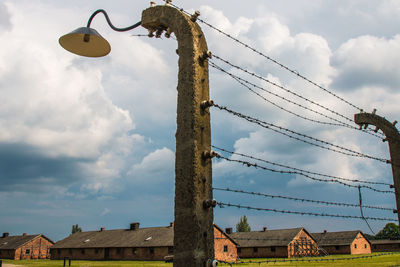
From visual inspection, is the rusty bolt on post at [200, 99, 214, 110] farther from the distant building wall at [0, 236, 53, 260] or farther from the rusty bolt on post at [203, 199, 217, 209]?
the distant building wall at [0, 236, 53, 260]

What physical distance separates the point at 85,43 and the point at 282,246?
51.2 m

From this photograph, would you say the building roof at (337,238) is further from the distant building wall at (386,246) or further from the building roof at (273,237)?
the distant building wall at (386,246)

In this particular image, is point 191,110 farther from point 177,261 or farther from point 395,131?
point 395,131

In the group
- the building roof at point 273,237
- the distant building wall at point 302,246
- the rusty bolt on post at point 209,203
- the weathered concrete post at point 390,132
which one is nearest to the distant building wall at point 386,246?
the distant building wall at point 302,246

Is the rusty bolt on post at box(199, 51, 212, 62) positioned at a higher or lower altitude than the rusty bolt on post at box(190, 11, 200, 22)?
lower

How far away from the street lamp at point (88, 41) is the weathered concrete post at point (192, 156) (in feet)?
4.45

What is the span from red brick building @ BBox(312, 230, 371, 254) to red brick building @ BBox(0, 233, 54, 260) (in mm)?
52915

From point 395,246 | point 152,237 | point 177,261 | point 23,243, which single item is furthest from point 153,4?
point 395,246

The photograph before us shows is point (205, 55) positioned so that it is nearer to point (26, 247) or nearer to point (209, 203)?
point (209, 203)

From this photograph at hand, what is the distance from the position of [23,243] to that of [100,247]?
942 inches

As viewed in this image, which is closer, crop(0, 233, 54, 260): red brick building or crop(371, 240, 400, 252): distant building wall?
crop(0, 233, 54, 260): red brick building

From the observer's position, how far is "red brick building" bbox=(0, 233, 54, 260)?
211 feet

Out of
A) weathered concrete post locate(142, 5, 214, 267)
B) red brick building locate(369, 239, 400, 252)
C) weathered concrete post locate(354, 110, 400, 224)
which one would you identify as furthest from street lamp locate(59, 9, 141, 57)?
red brick building locate(369, 239, 400, 252)

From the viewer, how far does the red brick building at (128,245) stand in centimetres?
4441
